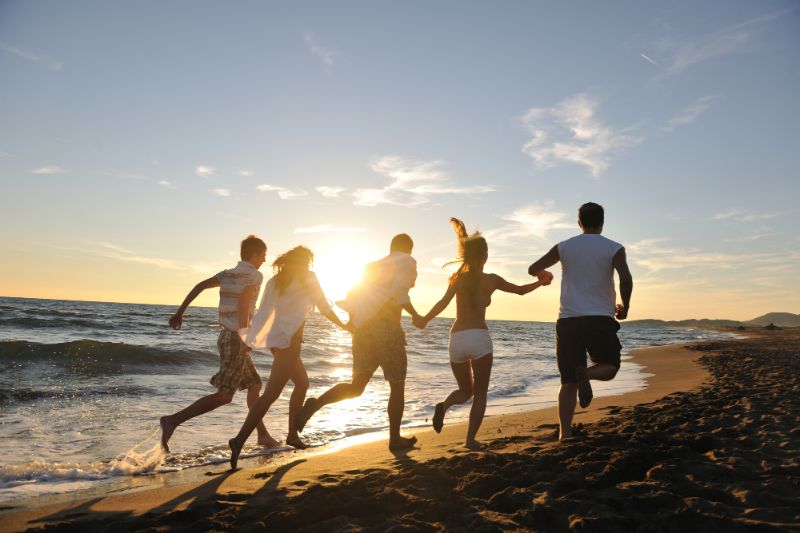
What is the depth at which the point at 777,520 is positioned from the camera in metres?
2.61

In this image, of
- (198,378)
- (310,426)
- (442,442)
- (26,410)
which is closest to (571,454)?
(442,442)

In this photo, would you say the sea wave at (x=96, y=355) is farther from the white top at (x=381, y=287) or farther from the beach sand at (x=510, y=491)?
the beach sand at (x=510, y=491)

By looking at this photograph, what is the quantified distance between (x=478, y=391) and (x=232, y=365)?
2.32 meters

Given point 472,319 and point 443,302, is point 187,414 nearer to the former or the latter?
point 443,302

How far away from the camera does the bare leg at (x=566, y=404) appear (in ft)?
15.3

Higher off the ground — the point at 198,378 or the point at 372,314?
the point at 372,314

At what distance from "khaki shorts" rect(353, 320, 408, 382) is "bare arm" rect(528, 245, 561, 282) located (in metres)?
1.35

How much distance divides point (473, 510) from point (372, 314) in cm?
227

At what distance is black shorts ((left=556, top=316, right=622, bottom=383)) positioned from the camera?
4.52m

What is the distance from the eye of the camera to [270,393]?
4680 millimetres

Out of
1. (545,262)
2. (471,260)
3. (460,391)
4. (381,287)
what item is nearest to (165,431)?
(381,287)

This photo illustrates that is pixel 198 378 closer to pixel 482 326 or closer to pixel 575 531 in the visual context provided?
pixel 482 326

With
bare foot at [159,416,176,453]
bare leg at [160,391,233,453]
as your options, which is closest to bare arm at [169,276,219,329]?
bare leg at [160,391,233,453]

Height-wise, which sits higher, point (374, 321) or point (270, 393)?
point (374, 321)
